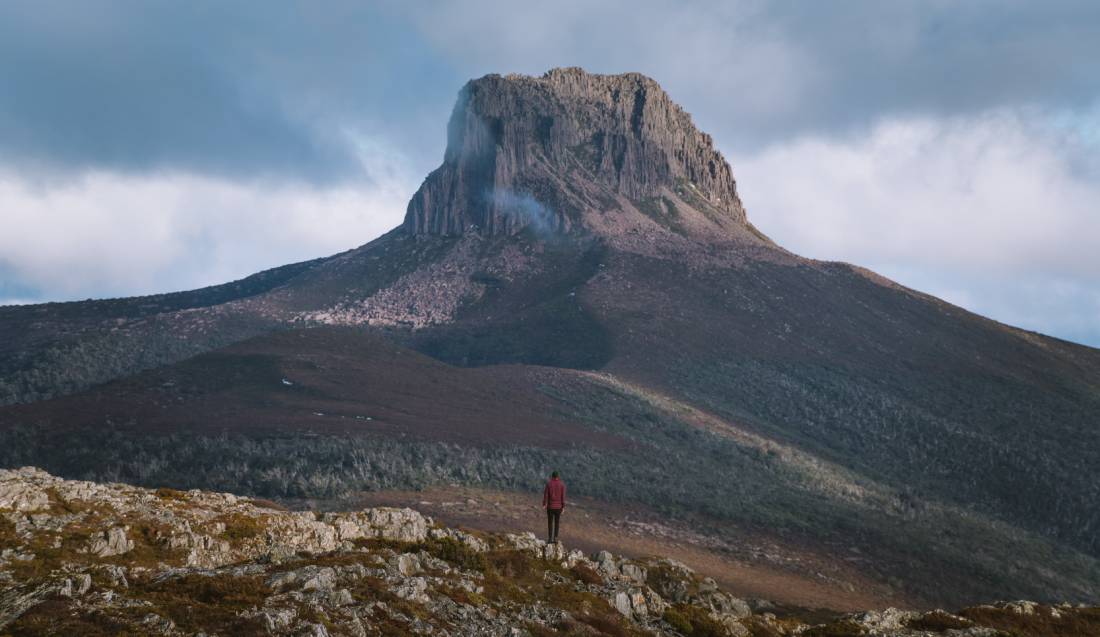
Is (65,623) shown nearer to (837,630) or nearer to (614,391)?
(837,630)

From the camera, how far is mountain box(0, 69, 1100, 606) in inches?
2923

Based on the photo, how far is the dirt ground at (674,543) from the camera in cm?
5631

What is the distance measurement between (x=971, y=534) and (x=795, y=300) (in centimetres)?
7705

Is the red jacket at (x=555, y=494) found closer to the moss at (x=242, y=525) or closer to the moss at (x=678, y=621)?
the moss at (x=678, y=621)

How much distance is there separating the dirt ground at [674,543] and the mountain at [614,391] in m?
0.65

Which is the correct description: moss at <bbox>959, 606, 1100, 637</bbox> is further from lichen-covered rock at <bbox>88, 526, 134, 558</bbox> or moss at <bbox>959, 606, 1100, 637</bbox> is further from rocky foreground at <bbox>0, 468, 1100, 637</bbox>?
lichen-covered rock at <bbox>88, 526, 134, 558</bbox>

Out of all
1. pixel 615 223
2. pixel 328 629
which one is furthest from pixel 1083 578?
pixel 615 223

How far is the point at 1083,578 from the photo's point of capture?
7962 cm

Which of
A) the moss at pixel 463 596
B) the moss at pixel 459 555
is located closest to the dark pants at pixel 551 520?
the moss at pixel 459 555

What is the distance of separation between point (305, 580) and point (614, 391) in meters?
91.3

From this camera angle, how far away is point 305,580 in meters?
18.9

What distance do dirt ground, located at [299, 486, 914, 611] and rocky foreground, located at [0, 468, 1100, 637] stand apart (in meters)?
23.4

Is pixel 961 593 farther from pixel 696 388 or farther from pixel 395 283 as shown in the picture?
pixel 395 283

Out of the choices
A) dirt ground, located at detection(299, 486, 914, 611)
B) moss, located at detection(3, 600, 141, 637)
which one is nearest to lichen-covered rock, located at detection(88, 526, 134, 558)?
moss, located at detection(3, 600, 141, 637)
